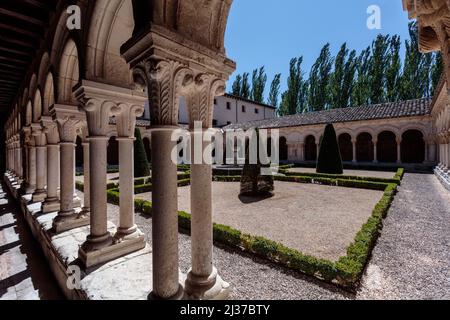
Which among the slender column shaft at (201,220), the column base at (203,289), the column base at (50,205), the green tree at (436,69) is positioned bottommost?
the column base at (203,289)

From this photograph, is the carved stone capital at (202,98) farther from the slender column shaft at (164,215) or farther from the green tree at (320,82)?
the green tree at (320,82)

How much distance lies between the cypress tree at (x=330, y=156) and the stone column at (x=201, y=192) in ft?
50.2

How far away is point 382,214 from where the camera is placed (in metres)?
6.59

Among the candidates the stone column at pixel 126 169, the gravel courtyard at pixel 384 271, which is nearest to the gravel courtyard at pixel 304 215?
the gravel courtyard at pixel 384 271

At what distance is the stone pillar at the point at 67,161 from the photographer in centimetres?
433

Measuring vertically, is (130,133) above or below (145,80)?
below

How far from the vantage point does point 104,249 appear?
336 cm

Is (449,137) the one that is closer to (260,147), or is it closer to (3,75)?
(260,147)

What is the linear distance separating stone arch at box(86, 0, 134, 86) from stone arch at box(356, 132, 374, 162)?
22.8 metres

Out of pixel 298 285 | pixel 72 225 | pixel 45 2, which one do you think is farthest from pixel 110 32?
pixel 298 285

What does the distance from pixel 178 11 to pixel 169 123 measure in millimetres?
1036

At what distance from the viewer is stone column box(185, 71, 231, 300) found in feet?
7.83

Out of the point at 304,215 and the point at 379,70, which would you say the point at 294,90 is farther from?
the point at 304,215
